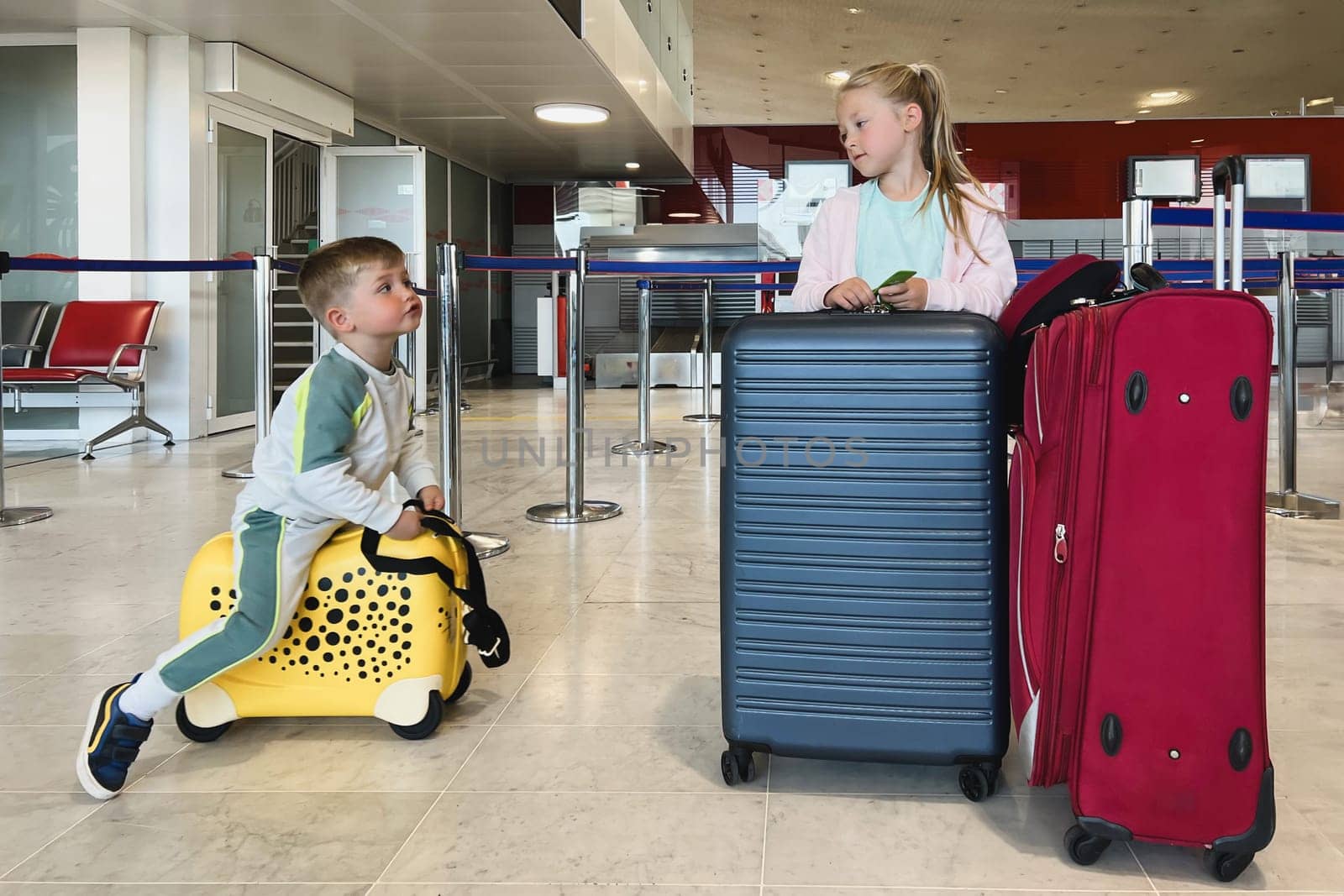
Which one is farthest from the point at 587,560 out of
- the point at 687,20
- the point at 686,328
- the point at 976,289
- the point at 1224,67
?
the point at 1224,67

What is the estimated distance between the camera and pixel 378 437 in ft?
6.02

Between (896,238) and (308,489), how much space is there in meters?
0.99

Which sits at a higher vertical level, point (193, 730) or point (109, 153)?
point (109, 153)

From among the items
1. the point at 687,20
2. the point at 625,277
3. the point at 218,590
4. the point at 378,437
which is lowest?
the point at 218,590

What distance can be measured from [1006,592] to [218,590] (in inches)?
48.2

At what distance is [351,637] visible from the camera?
5.98 ft

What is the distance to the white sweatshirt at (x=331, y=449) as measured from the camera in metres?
1.71

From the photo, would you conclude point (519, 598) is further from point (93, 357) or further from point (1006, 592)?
point (93, 357)

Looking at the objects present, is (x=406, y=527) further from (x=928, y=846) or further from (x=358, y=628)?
(x=928, y=846)

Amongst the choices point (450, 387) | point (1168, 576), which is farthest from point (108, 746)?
point (450, 387)

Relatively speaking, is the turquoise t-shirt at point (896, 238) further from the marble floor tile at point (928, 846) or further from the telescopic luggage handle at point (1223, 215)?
the telescopic luggage handle at point (1223, 215)

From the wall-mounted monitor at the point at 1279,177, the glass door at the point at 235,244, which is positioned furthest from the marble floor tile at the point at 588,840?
the wall-mounted monitor at the point at 1279,177

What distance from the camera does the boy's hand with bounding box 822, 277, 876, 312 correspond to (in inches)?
62.9

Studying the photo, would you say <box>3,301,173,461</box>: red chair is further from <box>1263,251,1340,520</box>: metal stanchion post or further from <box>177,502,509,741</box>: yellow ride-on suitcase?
<box>1263,251,1340,520</box>: metal stanchion post
